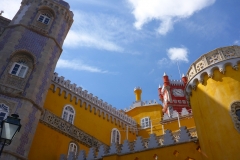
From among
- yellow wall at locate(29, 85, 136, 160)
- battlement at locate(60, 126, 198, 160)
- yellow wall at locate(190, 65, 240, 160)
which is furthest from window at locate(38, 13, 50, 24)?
yellow wall at locate(190, 65, 240, 160)

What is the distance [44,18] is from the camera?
→ 60.3ft

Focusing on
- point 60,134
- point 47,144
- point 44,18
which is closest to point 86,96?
point 60,134

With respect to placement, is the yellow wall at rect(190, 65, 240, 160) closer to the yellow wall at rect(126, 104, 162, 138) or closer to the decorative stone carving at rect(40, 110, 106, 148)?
the decorative stone carving at rect(40, 110, 106, 148)

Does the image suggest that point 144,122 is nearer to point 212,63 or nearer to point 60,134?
point 60,134

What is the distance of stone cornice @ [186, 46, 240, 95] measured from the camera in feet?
36.4

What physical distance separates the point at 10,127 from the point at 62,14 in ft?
48.1

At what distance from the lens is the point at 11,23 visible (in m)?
17.2

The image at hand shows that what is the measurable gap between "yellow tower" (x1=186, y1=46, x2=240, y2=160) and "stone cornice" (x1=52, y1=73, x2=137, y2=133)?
9893 millimetres

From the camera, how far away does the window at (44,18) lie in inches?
713

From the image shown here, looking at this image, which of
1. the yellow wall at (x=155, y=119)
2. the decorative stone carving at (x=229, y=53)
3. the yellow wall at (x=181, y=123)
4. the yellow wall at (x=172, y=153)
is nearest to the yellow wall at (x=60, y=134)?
the yellow wall at (x=155, y=119)

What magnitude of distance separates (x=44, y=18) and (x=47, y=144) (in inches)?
348

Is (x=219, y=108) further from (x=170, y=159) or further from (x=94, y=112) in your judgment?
(x=94, y=112)

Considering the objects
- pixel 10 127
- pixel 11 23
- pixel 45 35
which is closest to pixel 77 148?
pixel 45 35

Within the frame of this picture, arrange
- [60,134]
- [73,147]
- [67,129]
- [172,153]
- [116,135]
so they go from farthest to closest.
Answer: [116,135]
[67,129]
[73,147]
[60,134]
[172,153]
